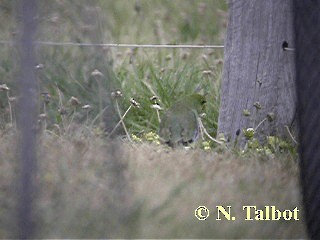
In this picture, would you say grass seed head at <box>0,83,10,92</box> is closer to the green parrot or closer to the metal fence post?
the green parrot

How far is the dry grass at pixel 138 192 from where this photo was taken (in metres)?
3.02

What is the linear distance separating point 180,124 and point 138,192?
1.82 m

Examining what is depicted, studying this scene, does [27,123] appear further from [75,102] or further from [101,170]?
[75,102]

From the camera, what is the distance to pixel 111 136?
3207 mm

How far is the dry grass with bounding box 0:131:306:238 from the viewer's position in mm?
3018

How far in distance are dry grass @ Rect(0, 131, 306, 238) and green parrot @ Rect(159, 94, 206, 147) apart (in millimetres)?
977

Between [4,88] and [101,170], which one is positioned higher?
[4,88]

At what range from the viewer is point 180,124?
509 centimetres

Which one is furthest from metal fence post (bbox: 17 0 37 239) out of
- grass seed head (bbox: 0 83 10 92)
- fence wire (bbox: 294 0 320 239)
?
grass seed head (bbox: 0 83 10 92)

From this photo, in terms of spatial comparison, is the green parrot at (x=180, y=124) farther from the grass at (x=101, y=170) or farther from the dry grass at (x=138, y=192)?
the dry grass at (x=138, y=192)

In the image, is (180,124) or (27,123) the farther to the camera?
(180,124)

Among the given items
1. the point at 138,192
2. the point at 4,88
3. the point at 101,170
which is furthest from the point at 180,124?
the point at 101,170

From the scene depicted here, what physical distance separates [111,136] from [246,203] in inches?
28.9

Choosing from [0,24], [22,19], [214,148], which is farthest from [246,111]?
[22,19]
